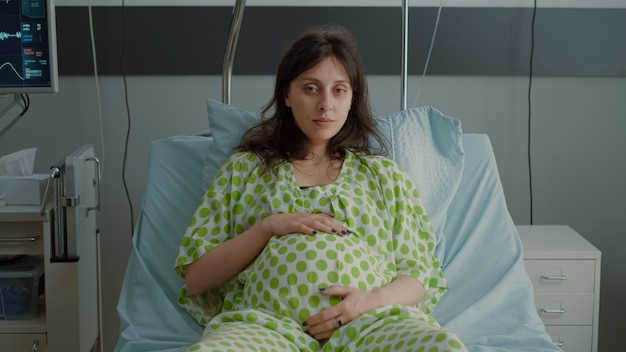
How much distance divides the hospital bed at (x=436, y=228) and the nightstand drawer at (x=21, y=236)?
0.34 m

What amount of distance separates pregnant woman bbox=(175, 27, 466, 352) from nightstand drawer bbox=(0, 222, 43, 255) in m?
0.56

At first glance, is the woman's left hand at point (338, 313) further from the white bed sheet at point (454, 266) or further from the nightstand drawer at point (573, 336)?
the nightstand drawer at point (573, 336)

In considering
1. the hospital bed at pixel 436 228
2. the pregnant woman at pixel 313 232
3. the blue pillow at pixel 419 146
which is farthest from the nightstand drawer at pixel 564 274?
the pregnant woman at pixel 313 232

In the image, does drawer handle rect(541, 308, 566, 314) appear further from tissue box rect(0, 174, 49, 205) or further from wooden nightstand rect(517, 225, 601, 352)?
tissue box rect(0, 174, 49, 205)

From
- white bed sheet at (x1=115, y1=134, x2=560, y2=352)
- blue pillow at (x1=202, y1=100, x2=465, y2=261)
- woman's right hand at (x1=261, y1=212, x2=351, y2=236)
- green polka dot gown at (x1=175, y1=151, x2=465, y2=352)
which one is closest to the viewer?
green polka dot gown at (x1=175, y1=151, x2=465, y2=352)

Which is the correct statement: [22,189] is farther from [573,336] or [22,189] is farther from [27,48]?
[573,336]

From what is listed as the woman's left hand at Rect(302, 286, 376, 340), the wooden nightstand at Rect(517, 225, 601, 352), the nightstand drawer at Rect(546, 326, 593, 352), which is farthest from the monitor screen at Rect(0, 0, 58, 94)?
the nightstand drawer at Rect(546, 326, 593, 352)

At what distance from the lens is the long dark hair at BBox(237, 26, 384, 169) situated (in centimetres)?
200

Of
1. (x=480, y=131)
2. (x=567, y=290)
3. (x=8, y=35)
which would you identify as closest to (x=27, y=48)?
(x=8, y=35)

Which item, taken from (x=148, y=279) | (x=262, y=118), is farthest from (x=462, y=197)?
(x=148, y=279)

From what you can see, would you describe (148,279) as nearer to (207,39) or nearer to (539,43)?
(207,39)

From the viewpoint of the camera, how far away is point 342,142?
2105 millimetres

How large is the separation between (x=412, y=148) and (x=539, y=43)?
39.5 inches

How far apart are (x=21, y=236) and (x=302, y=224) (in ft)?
2.95
